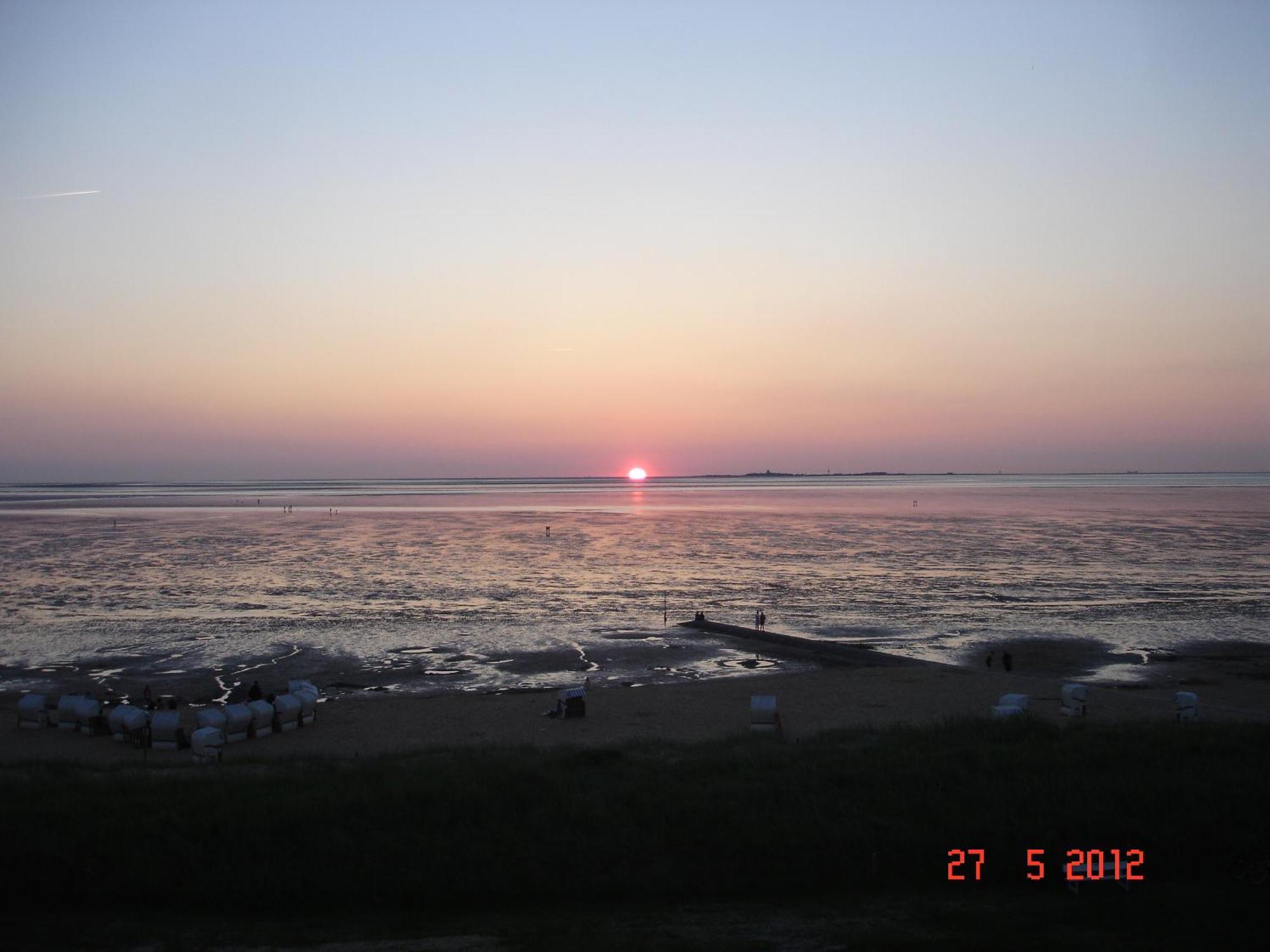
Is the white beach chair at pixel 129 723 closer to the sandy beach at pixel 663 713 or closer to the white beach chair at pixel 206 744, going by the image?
the sandy beach at pixel 663 713

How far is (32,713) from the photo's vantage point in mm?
21484

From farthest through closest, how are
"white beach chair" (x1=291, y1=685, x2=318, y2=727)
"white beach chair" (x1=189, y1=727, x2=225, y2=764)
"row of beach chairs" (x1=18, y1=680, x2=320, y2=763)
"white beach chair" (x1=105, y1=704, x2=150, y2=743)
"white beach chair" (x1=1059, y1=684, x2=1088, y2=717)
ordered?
"white beach chair" (x1=291, y1=685, x2=318, y2=727) → "white beach chair" (x1=1059, y1=684, x2=1088, y2=717) → "white beach chair" (x1=105, y1=704, x2=150, y2=743) → "row of beach chairs" (x1=18, y1=680, x2=320, y2=763) → "white beach chair" (x1=189, y1=727, x2=225, y2=764)

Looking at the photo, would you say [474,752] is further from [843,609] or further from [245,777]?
[843,609]

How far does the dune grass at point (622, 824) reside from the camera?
1230 cm

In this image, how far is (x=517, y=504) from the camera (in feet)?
460

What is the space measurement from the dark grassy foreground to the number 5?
16 centimetres

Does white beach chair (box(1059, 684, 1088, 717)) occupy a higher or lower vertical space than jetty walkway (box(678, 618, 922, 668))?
higher

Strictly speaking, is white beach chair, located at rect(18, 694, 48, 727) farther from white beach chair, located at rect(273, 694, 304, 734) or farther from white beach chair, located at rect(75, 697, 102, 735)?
white beach chair, located at rect(273, 694, 304, 734)

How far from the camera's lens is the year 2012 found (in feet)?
38.9

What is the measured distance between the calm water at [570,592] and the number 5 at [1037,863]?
51.6 ft

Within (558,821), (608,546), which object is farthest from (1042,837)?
(608,546)

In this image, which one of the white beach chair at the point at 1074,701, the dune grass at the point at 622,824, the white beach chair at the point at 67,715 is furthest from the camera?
the white beach chair at the point at 67,715

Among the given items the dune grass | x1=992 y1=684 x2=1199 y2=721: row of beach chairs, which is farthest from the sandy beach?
the dune grass

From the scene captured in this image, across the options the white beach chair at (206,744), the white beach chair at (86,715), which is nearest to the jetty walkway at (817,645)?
the white beach chair at (206,744)
